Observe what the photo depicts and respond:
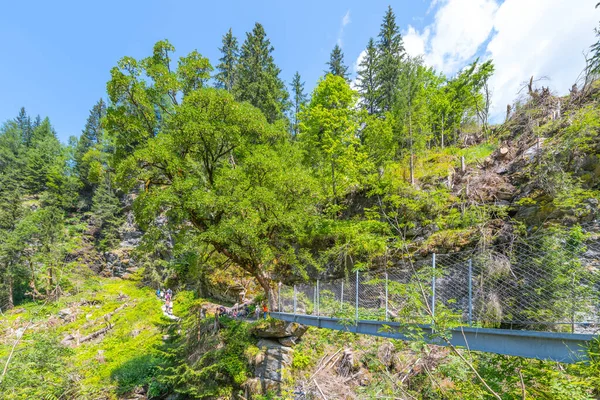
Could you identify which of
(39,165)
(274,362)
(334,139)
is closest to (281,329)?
(274,362)

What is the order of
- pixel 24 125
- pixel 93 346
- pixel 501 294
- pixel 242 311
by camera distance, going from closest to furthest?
pixel 501 294 < pixel 242 311 < pixel 93 346 < pixel 24 125

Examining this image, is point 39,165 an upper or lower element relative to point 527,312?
upper

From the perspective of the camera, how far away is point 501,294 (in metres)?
5.25

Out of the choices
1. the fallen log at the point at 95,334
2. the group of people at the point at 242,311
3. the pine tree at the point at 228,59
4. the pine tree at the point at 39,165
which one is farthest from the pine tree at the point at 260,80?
the pine tree at the point at 39,165

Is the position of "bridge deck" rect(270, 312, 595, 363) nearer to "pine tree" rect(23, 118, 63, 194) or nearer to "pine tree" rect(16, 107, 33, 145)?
"pine tree" rect(23, 118, 63, 194)

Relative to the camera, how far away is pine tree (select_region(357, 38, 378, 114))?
954 inches

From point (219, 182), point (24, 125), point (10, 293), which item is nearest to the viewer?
point (219, 182)

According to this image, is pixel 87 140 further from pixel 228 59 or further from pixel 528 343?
pixel 528 343

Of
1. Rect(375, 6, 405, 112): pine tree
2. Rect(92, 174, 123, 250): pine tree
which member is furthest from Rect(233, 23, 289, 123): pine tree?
Rect(92, 174, 123, 250): pine tree

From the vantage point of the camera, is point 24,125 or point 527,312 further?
point 24,125

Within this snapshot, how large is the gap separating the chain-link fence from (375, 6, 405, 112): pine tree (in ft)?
52.7

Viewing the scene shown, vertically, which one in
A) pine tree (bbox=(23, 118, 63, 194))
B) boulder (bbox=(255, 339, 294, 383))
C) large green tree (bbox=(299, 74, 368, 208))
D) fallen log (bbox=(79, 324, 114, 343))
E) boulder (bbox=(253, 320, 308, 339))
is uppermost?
pine tree (bbox=(23, 118, 63, 194))

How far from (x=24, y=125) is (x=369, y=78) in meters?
75.5

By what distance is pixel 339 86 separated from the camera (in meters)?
15.5
